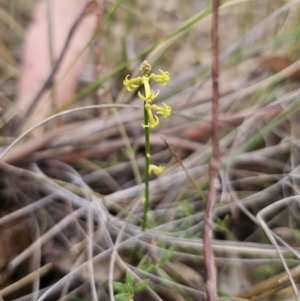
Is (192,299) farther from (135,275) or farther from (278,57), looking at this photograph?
(278,57)

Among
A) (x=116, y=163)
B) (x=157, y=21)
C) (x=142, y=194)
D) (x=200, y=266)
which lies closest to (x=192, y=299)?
(x=200, y=266)

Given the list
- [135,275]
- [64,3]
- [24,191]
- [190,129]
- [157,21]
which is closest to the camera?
[135,275]

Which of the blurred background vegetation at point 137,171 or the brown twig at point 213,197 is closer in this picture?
the brown twig at point 213,197

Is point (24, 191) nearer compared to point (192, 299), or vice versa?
point (192, 299)

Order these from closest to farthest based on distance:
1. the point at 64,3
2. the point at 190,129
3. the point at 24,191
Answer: the point at 24,191 < the point at 190,129 < the point at 64,3

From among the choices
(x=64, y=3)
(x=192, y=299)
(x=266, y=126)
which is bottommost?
(x=192, y=299)

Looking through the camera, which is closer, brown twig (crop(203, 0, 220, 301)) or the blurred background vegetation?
brown twig (crop(203, 0, 220, 301))

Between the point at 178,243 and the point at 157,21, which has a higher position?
the point at 157,21

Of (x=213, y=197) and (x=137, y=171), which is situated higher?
(x=137, y=171)

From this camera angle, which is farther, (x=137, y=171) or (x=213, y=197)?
(x=137, y=171)
